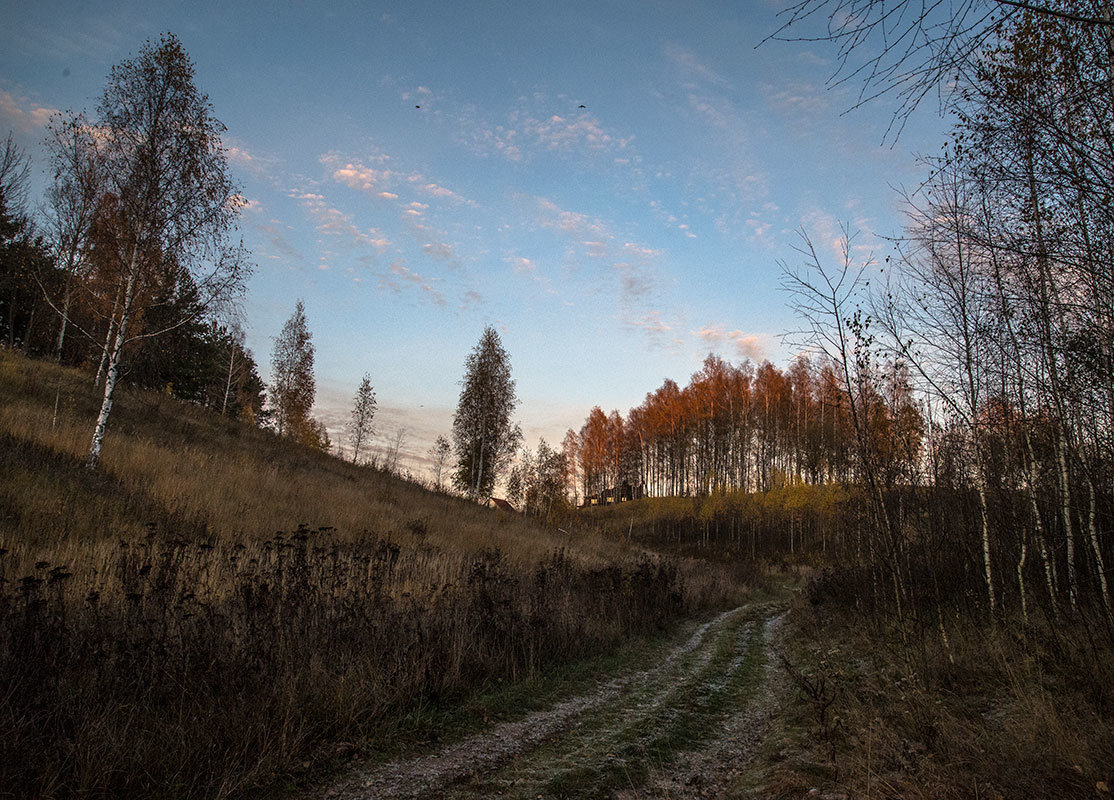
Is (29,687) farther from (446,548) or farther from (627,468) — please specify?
(627,468)

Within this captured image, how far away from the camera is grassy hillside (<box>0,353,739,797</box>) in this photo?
3305 mm

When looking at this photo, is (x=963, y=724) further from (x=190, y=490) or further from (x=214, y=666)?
(x=190, y=490)

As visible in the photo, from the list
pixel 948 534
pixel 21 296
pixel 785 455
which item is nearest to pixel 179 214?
pixel 948 534

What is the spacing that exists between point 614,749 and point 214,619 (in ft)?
12.9

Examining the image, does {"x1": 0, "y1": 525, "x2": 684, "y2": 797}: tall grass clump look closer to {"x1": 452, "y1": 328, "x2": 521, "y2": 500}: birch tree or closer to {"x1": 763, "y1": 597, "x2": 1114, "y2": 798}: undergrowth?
{"x1": 763, "y1": 597, "x2": 1114, "y2": 798}: undergrowth

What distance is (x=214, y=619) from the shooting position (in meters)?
5.00

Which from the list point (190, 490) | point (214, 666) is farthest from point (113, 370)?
point (214, 666)

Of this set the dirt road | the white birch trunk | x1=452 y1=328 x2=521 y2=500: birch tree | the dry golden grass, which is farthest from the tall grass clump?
x1=452 y1=328 x2=521 y2=500: birch tree

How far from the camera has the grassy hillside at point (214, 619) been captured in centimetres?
330

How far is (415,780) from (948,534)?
9.88 metres

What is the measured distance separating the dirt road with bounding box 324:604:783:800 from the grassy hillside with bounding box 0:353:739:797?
68cm

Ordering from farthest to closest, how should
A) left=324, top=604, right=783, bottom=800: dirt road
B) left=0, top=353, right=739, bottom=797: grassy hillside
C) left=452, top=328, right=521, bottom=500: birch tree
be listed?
left=452, top=328, right=521, bottom=500: birch tree, left=324, top=604, right=783, bottom=800: dirt road, left=0, top=353, right=739, bottom=797: grassy hillside

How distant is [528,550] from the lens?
16297 millimetres

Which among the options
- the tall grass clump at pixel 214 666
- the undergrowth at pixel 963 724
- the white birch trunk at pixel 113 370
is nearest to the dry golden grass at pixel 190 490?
the white birch trunk at pixel 113 370
